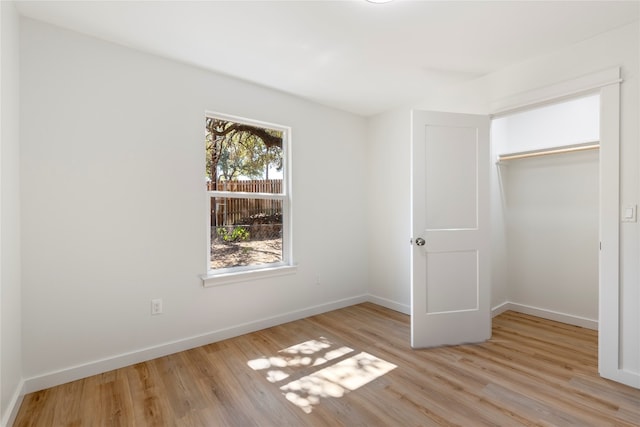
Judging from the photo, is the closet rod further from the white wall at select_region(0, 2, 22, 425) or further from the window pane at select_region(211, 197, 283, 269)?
the white wall at select_region(0, 2, 22, 425)

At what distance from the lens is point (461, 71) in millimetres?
2824

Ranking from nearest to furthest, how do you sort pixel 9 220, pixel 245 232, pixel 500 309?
pixel 9 220 → pixel 245 232 → pixel 500 309

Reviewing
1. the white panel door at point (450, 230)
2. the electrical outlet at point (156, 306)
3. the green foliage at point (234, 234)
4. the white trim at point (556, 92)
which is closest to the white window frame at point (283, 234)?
the green foliage at point (234, 234)

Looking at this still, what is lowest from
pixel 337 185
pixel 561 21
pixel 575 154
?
pixel 337 185

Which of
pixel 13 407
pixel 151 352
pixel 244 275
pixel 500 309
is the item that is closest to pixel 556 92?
pixel 500 309

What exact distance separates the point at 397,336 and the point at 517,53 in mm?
2693

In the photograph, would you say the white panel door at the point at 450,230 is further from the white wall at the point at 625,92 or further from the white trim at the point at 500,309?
the white trim at the point at 500,309

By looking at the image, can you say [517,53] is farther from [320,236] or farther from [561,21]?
[320,236]

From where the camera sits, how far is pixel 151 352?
247cm

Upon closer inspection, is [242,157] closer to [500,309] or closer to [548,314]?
[500,309]

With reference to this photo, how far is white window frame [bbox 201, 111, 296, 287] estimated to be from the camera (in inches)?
111

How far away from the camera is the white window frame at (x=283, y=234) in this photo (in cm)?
282

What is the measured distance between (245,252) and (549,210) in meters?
3.39

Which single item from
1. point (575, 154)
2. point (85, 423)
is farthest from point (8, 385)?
point (575, 154)
